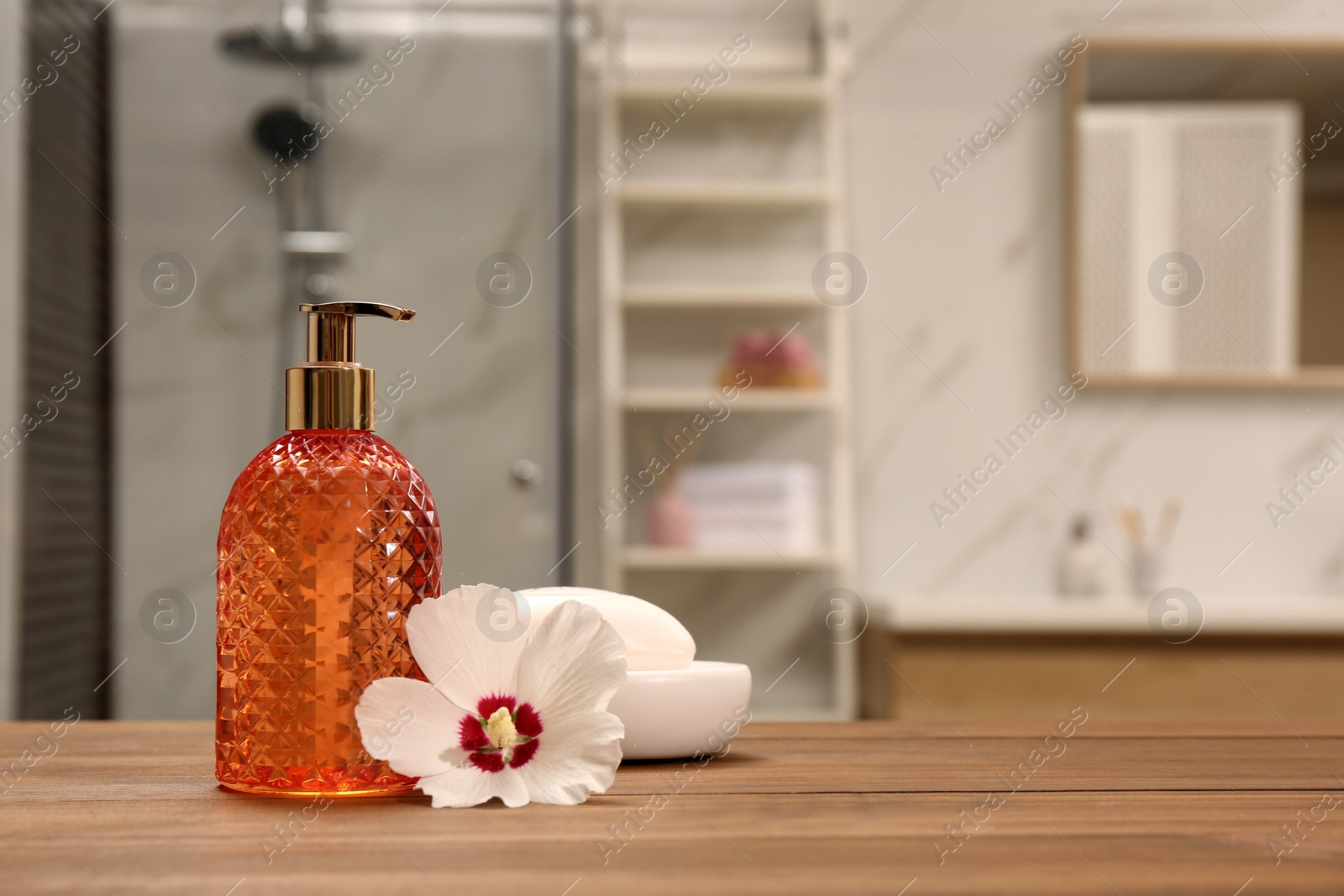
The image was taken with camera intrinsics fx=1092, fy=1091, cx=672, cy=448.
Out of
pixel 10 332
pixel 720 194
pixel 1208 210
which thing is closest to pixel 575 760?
pixel 10 332

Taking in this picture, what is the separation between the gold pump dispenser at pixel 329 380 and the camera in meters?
0.44

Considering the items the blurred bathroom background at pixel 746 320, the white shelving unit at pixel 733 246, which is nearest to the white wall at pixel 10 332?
the blurred bathroom background at pixel 746 320

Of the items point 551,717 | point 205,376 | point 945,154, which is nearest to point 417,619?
point 551,717

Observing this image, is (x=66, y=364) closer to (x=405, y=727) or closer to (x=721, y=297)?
(x=721, y=297)

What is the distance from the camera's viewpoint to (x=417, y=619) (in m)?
0.42

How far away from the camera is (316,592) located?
0.41m

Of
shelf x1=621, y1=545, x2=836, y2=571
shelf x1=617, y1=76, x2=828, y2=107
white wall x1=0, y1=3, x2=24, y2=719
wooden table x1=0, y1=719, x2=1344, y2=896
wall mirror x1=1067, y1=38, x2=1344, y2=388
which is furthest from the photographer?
wall mirror x1=1067, y1=38, x2=1344, y2=388

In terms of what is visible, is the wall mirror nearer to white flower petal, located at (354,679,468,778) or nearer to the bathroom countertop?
the bathroom countertop

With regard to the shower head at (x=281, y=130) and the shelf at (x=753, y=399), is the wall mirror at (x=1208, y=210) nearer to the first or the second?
the shelf at (x=753, y=399)

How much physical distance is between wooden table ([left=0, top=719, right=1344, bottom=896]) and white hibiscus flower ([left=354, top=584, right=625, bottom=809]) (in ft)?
0.04

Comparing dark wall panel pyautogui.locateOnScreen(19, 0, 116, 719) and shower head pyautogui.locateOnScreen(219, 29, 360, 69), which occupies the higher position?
shower head pyautogui.locateOnScreen(219, 29, 360, 69)

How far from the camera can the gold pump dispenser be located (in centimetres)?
44

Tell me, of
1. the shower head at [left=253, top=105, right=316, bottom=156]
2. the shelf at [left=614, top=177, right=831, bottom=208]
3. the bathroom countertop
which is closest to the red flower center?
the bathroom countertop

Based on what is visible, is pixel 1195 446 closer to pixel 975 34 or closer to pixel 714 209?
pixel 975 34
